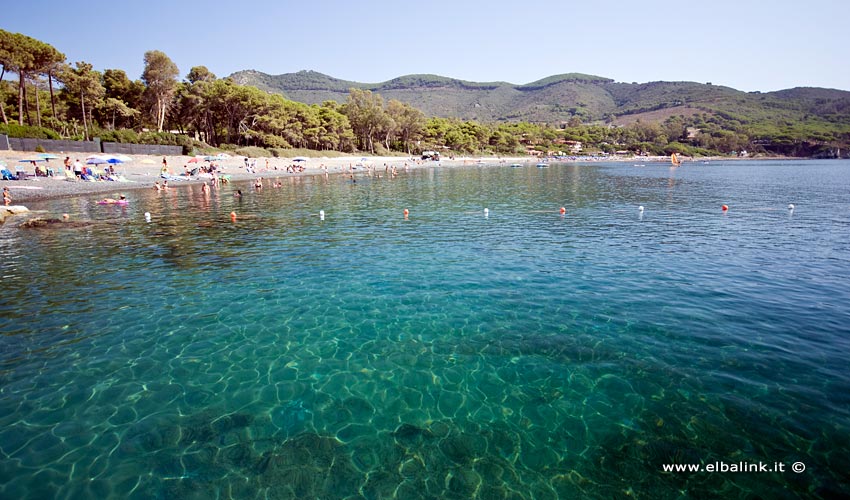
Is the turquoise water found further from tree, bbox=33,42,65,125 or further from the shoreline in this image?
tree, bbox=33,42,65,125

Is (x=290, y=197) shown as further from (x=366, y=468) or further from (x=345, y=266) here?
(x=366, y=468)

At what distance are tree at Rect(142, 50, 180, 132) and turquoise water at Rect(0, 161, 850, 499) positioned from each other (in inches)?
2644

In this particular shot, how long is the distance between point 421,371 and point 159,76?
84669mm

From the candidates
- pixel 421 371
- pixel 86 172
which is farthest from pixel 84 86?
pixel 421 371

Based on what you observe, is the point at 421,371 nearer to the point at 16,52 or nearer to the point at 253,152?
the point at 16,52

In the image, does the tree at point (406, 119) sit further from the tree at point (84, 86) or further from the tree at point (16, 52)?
the tree at point (16, 52)

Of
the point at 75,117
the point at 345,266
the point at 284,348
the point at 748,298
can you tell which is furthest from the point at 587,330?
the point at 75,117

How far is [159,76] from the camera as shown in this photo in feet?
238

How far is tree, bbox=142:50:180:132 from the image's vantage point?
72312mm

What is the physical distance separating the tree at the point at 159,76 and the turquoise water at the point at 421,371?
67.2 metres

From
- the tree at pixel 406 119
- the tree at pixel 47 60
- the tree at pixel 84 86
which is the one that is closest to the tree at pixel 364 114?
the tree at pixel 406 119

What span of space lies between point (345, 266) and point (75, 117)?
87.3 m

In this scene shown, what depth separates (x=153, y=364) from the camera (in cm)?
926

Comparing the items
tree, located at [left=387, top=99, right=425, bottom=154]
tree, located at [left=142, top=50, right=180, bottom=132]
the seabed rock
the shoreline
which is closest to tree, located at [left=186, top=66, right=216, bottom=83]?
tree, located at [left=142, top=50, right=180, bottom=132]
